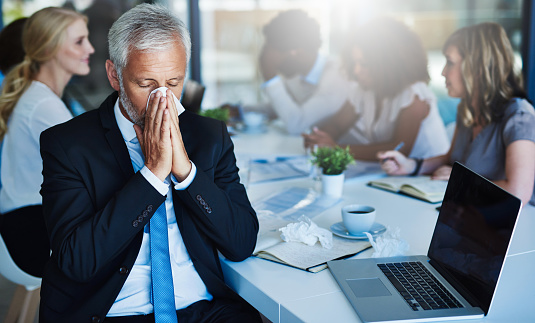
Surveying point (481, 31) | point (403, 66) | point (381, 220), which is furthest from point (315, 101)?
point (381, 220)

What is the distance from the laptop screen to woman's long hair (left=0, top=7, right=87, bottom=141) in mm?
1846

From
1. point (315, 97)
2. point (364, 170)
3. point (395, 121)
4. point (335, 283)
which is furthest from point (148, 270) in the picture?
point (315, 97)

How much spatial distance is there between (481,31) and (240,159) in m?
1.19

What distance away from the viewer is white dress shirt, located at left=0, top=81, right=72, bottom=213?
2.19m

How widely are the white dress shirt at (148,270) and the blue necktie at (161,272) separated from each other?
42mm

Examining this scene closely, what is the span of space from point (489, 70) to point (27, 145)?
6.18 feet

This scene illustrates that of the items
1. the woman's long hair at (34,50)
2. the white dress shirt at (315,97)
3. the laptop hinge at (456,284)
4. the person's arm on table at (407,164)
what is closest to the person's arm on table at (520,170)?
the person's arm on table at (407,164)

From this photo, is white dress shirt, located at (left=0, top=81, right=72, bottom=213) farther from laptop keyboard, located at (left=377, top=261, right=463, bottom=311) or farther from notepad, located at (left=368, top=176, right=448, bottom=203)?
laptop keyboard, located at (left=377, top=261, right=463, bottom=311)

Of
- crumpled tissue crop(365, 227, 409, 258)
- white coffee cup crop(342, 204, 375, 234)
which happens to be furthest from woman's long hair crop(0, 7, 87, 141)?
crumpled tissue crop(365, 227, 409, 258)

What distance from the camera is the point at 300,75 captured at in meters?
3.57

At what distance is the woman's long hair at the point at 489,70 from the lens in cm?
203

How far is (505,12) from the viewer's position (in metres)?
3.62

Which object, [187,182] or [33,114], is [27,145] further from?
[187,182]

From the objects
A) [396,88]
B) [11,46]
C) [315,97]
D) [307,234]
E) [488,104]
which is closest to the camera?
[307,234]
